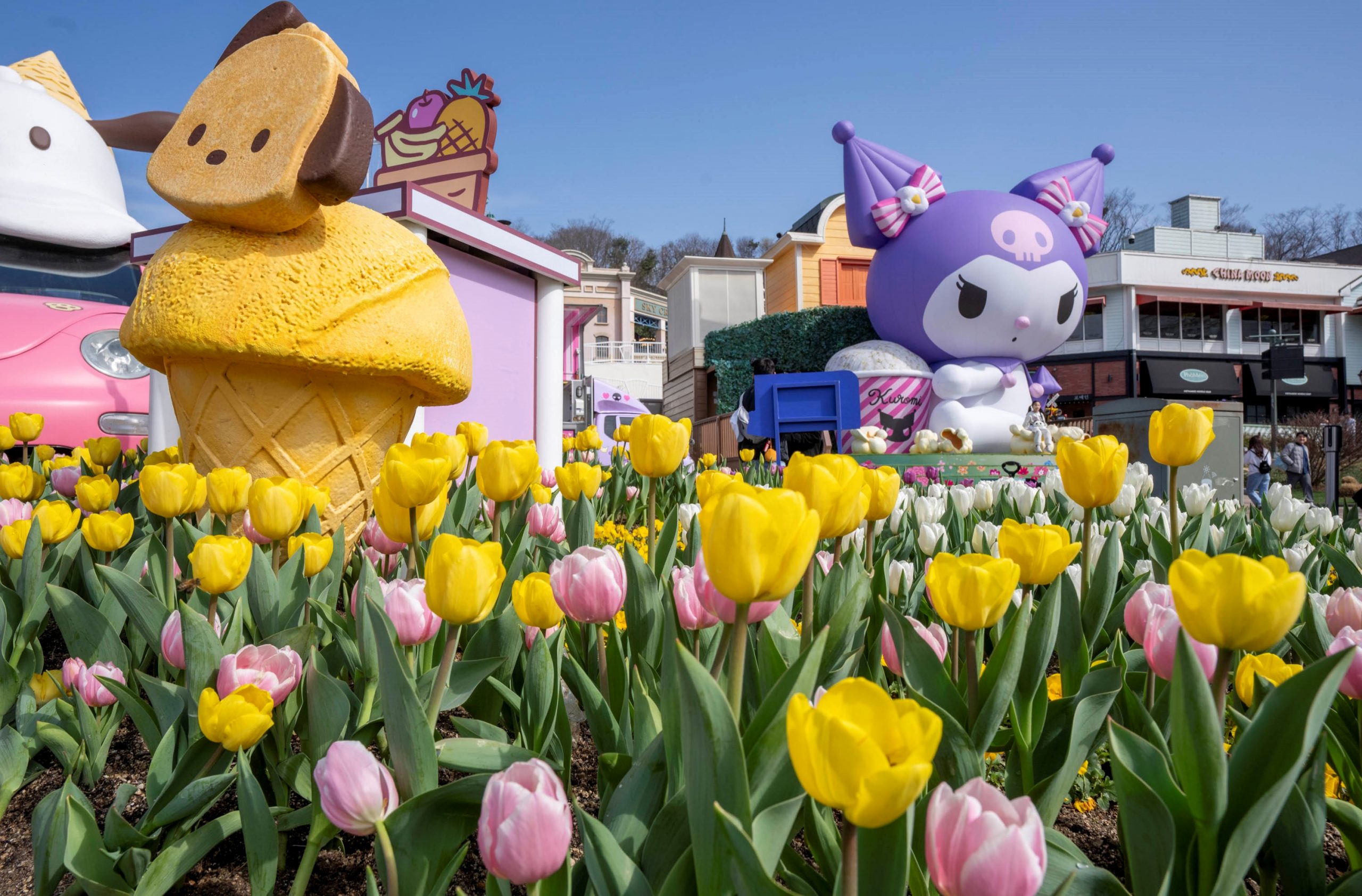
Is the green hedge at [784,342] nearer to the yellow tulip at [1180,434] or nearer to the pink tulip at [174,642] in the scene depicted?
the yellow tulip at [1180,434]

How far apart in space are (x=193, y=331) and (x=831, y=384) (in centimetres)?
770

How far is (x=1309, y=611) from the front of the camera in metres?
1.21

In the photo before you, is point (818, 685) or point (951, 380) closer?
point (818, 685)

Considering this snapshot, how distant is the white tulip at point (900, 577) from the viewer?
5.06ft

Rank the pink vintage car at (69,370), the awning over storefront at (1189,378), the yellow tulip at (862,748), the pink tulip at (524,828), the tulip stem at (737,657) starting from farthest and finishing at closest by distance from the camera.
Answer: the awning over storefront at (1189,378) → the pink vintage car at (69,370) → the tulip stem at (737,657) → the pink tulip at (524,828) → the yellow tulip at (862,748)

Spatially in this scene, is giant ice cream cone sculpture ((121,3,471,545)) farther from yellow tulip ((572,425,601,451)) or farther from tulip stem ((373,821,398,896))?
yellow tulip ((572,425,601,451))

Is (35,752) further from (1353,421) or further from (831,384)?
(1353,421)

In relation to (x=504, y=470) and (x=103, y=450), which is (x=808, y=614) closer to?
(x=504, y=470)

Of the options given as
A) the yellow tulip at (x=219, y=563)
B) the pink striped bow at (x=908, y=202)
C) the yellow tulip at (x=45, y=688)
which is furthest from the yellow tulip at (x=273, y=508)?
the pink striped bow at (x=908, y=202)

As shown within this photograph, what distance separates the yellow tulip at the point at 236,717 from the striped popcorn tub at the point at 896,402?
972 centimetres

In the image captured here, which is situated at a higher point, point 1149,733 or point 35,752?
point 1149,733

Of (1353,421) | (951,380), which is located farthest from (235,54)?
(1353,421)

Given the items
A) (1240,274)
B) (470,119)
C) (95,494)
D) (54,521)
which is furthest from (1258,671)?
(1240,274)

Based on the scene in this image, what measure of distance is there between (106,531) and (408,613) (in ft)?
2.87
